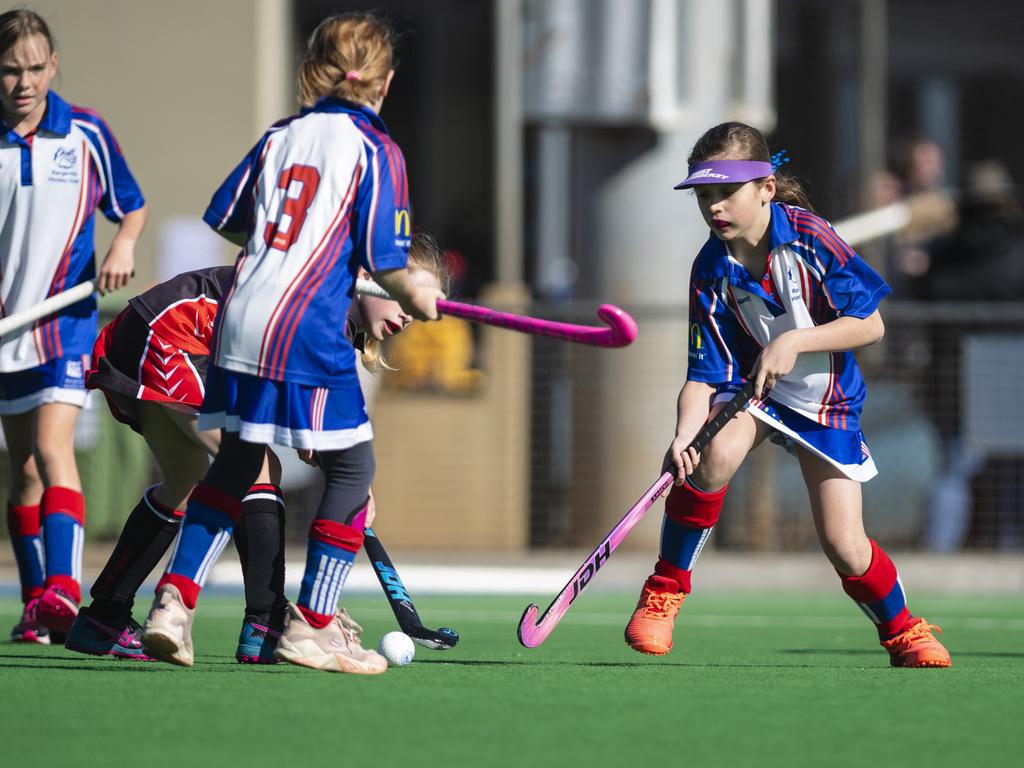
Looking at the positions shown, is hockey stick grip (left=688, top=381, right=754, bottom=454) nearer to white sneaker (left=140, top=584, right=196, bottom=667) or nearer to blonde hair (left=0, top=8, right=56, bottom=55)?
white sneaker (left=140, top=584, right=196, bottom=667)

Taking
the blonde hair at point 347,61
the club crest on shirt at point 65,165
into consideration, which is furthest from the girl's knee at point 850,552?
the club crest on shirt at point 65,165

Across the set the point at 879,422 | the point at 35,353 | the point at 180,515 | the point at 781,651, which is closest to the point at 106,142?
the point at 35,353

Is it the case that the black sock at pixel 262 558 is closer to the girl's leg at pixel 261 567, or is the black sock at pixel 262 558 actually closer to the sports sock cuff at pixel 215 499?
the girl's leg at pixel 261 567

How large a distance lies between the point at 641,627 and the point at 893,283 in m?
5.55

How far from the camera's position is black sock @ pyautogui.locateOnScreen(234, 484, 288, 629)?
461 centimetres

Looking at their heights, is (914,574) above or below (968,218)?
below

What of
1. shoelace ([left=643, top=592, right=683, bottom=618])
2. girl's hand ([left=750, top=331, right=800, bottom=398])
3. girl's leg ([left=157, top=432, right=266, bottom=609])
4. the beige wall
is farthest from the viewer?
the beige wall

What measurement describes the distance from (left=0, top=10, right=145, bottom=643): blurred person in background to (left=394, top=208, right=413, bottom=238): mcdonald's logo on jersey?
1.40 metres

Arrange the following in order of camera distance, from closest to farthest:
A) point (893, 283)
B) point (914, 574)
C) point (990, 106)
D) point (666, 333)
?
point (914, 574), point (666, 333), point (893, 283), point (990, 106)

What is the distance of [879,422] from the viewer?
30.9 feet

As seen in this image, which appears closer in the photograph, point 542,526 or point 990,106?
point 542,526

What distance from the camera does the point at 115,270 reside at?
524 centimetres

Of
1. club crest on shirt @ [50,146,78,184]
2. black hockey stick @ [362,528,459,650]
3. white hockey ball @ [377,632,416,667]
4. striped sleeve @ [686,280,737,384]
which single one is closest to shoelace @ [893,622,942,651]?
striped sleeve @ [686,280,737,384]

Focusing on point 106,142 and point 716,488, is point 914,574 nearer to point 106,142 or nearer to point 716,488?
point 716,488
